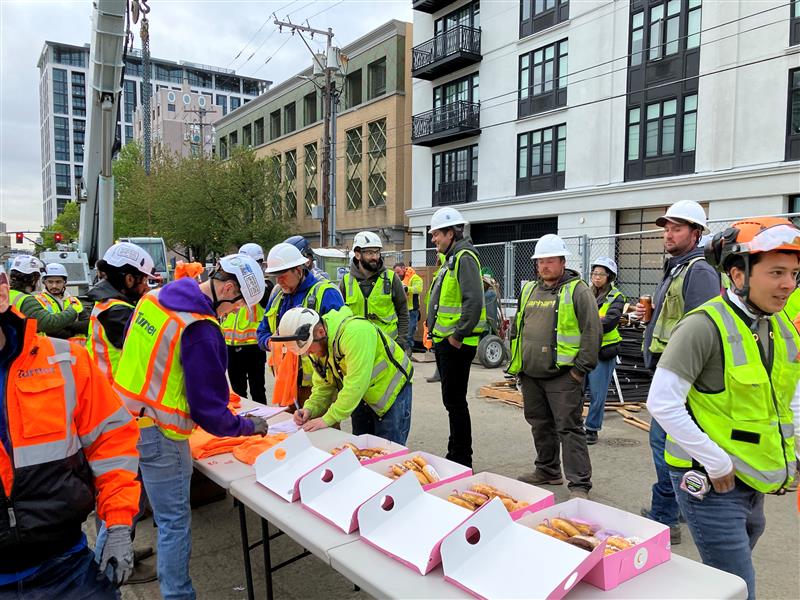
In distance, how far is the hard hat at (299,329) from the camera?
333 centimetres

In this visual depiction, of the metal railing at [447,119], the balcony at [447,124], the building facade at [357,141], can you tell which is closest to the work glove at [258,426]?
the balcony at [447,124]

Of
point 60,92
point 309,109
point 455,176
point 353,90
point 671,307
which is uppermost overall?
point 60,92

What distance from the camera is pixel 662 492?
12.0 ft

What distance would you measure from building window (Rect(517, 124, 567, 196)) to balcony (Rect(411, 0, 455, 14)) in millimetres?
7438

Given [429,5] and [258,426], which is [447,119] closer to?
[429,5]

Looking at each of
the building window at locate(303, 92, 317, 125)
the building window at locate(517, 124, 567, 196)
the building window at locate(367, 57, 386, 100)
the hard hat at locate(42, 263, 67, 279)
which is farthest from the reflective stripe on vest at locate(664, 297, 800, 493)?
the building window at locate(303, 92, 317, 125)

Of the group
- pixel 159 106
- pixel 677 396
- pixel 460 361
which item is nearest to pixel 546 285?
pixel 460 361

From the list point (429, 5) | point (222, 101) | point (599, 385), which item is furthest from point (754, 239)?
point (222, 101)

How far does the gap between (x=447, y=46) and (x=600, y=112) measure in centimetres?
830

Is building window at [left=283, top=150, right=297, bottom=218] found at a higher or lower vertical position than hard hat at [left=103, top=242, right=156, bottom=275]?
higher

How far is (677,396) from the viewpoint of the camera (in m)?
2.08

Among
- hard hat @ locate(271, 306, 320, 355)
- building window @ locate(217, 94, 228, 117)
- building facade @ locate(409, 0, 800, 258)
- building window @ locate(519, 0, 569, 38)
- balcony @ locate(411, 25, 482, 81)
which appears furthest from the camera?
building window @ locate(217, 94, 228, 117)

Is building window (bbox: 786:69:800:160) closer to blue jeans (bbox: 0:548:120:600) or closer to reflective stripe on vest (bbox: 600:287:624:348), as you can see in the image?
reflective stripe on vest (bbox: 600:287:624:348)

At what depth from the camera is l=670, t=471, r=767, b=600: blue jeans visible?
2.06m
